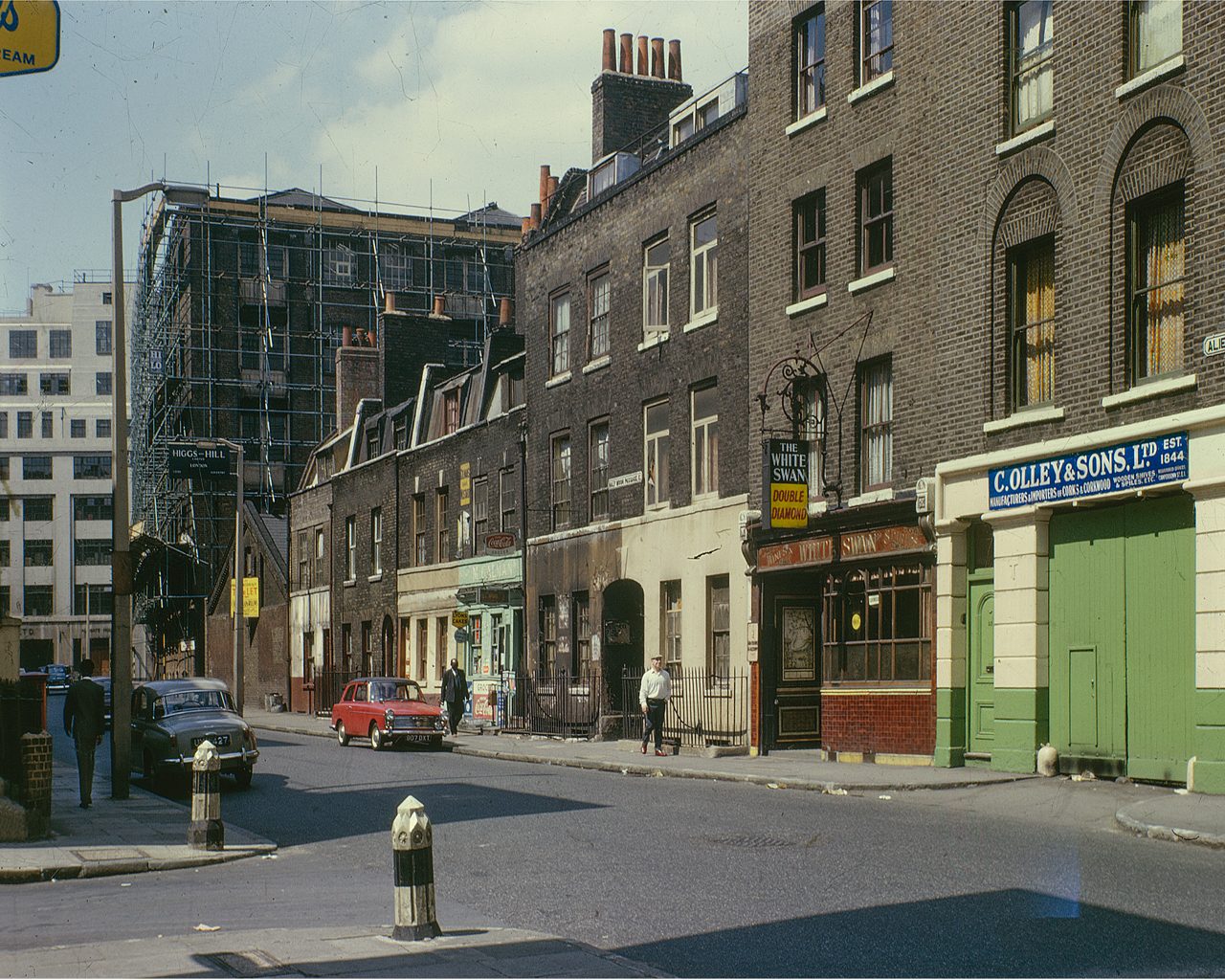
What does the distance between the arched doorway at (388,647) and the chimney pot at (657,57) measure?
19523 millimetres

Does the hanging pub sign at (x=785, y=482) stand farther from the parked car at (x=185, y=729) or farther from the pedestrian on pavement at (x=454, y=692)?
the pedestrian on pavement at (x=454, y=692)

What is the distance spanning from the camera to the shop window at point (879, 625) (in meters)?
23.2

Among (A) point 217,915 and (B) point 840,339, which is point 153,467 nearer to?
(B) point 840,339

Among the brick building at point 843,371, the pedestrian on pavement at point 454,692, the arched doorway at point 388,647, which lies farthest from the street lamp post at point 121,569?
the arched doorway at point 388,647

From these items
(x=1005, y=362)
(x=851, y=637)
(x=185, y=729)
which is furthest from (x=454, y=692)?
(x=1005, y=362)

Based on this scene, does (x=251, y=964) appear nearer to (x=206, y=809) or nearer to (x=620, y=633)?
(x=206, y=809)

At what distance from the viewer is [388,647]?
49188 mm

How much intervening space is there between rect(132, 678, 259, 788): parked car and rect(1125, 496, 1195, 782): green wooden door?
1247cm

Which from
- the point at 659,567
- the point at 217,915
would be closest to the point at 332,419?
the point at 659,567

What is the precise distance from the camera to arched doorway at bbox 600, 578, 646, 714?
1336 inches

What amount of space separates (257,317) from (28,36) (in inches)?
2550

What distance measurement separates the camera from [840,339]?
2528cm

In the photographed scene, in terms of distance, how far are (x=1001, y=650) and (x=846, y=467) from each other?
196 inches

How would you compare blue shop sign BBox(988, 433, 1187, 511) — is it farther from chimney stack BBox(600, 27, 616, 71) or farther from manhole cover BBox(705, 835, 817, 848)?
chimney stack BBox(600, 27, 616, 71)
